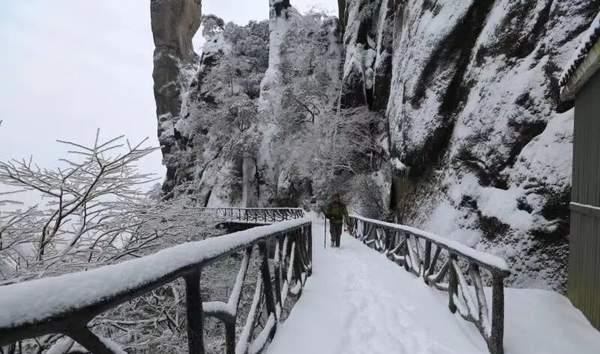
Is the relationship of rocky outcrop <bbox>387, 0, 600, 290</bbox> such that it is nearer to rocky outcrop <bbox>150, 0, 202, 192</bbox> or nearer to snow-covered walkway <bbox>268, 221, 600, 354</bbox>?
snow-covered walkway <bbox>268, 221, 600, 354</bbox>

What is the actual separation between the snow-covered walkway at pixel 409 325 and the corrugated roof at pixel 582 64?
283 cm

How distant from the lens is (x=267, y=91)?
99.4 ft

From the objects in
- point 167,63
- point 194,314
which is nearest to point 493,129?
point 194,314

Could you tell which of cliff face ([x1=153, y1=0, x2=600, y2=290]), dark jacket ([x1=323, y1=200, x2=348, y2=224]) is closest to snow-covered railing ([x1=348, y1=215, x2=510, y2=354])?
cliff face ([x1=153, y1=0, x2=600, y2=290])

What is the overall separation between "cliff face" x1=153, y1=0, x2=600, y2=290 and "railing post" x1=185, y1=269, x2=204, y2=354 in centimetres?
640

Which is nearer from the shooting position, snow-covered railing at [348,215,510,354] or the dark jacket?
snow-covered railing at [348,215,510,354]

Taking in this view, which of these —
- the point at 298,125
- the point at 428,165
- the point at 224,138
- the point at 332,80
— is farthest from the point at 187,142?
the point at 428,165

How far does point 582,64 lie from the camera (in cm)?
412

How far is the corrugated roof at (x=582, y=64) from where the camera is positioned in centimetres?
380

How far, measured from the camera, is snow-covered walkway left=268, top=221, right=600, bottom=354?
328 centimetres

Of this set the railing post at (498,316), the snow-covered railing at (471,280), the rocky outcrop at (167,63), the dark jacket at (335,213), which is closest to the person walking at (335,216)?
the dark jacket at (335,213)

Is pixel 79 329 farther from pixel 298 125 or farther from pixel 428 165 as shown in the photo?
pixel 298 125

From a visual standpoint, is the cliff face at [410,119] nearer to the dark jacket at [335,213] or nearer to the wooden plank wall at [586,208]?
the wooden plank wall at [586,208]

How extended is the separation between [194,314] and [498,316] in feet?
8.75
